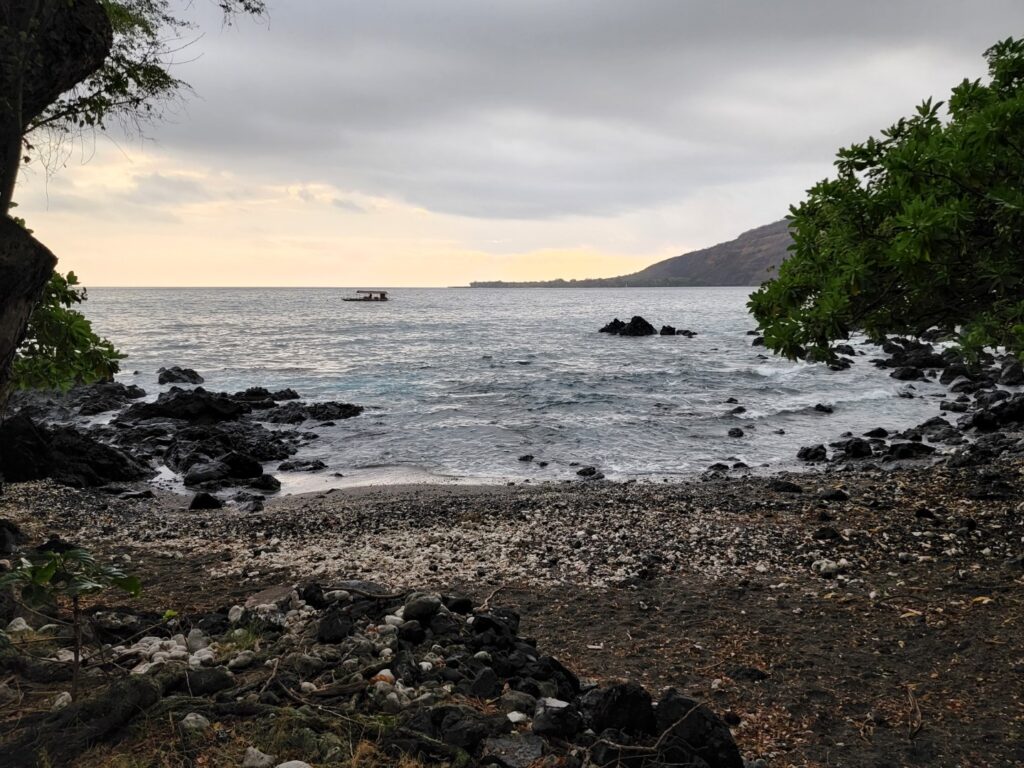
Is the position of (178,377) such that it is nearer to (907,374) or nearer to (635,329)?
(907,374)

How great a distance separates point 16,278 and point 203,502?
1171 centimetres

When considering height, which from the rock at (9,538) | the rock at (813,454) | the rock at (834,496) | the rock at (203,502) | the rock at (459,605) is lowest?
the rock at (203,502)

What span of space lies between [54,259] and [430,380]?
34.7 metres

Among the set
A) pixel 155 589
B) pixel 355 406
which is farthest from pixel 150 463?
pixel 155 589

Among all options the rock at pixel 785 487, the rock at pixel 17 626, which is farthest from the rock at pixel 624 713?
the rock at pixel 785 487

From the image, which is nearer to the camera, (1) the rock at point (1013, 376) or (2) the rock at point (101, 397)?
(2) the rock at point (101, 397)

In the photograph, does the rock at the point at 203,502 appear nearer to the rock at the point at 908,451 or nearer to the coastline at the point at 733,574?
the coastline at the point at 733,574

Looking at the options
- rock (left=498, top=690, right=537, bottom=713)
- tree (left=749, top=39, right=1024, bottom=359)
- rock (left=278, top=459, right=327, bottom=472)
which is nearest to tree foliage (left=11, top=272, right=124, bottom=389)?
rock (left=498, top=690, right=537, bottom=713)

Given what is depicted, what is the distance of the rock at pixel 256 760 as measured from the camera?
381cm

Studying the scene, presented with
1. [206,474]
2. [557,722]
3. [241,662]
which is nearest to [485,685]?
[557,722]

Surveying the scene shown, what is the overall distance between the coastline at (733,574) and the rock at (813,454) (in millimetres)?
3960

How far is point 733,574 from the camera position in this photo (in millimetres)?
9016

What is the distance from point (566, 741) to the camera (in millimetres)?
4344

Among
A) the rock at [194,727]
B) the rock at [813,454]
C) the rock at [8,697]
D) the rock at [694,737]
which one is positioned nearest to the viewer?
the rock at [194,727]
